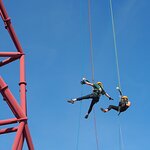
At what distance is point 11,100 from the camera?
13414 millimetres

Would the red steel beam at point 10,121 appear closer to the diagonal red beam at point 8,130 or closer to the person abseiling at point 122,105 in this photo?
the diagonal red beam at point 8,130

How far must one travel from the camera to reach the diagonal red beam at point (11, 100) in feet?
43.7

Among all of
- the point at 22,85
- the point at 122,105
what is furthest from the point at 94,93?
the point at 22,85

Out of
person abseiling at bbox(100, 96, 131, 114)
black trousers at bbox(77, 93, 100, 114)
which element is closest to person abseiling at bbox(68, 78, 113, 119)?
black trousers at bbox(77, 93, 100, 114)

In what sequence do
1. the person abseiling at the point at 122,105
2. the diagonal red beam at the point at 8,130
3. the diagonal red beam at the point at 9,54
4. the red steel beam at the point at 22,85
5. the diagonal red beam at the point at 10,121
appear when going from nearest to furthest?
the diagonal red beam at the point at 10,121 < the diagonal red beam at the point at 8,130 < the red steel beam at the point at 22,85 < the diagonal red beam at the point at 9,54 < the person abseiling at the point at 122,105

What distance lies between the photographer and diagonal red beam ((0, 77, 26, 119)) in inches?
524

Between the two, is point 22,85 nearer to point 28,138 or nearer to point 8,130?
point 8,130

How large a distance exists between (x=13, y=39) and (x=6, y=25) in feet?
1.97

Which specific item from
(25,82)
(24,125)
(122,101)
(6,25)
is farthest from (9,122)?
(122,101)

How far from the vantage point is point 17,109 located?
13.3 metres

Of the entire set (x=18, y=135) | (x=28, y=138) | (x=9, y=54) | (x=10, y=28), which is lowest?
(x=18, y=135)

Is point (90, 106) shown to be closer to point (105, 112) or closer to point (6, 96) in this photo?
point (105, 112)

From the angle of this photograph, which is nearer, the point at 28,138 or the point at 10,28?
the point at 28,138

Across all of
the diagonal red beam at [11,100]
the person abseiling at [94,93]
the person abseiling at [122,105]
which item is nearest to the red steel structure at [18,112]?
the diagonal red beam at [11,100]
